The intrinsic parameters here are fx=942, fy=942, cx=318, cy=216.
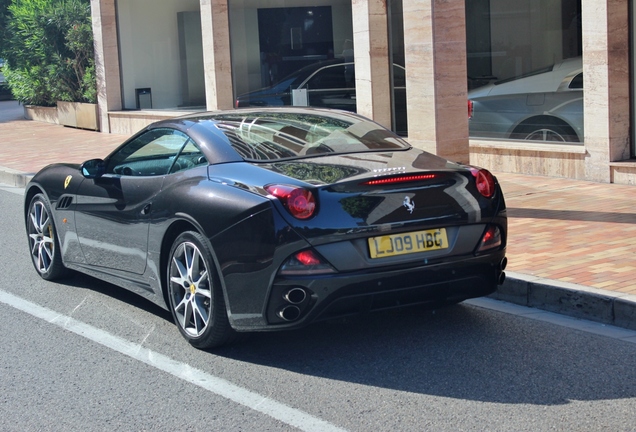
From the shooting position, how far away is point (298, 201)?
501cm

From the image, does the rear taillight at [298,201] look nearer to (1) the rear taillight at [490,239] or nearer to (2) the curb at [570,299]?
(1) the rear taillight at [490,239]

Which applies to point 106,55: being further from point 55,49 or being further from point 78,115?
point 55,49

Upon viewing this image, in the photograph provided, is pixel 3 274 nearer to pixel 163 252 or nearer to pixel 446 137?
pixel 163 252

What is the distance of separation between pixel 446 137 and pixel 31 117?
68.4 feet

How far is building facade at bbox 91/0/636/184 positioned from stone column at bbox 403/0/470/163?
0.04 ft

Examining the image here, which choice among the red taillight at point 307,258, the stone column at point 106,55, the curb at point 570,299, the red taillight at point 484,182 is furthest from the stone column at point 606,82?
the stone column at point 106,55

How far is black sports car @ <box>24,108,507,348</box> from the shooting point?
198 inches

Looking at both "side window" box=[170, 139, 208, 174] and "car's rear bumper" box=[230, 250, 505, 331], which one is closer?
"car's rear bumper" box=[230, 250, 505, 331]

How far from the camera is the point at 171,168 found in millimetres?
6062

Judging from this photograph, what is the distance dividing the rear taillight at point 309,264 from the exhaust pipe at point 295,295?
0.10 metres

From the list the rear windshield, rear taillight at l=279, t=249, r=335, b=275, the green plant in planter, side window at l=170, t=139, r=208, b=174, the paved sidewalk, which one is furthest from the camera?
the green plant in planter

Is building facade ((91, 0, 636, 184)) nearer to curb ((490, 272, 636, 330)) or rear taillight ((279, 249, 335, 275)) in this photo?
curb ((490, 272, 636, 330))

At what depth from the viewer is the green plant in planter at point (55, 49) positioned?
2420cm

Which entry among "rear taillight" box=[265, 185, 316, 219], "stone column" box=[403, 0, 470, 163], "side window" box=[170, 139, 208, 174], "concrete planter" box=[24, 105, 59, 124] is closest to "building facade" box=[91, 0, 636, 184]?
"stone column" box=[403, 0, 470, 163]
